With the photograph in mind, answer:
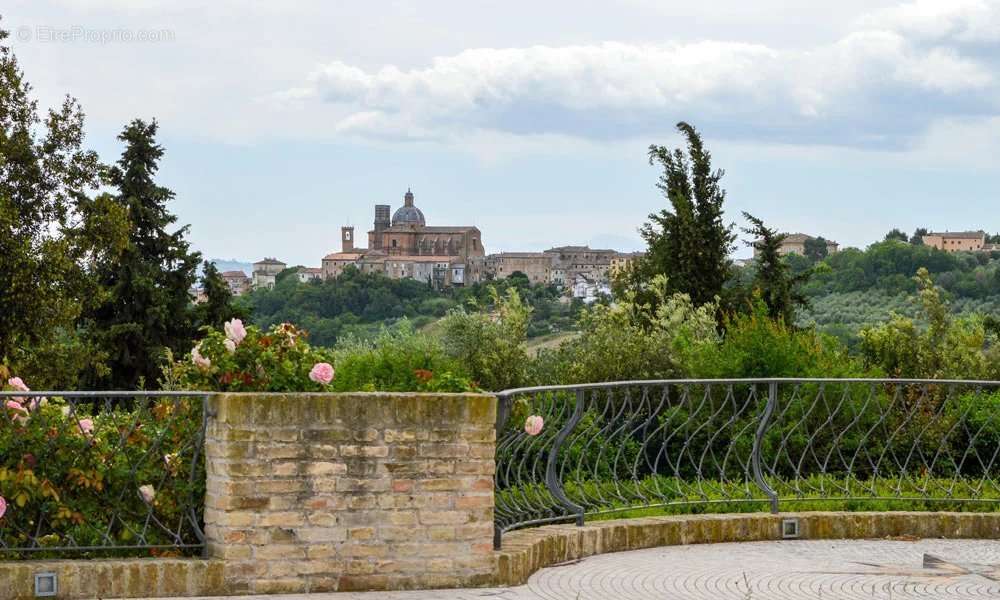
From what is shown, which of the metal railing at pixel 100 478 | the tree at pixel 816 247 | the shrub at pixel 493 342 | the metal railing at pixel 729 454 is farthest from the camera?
the tree at pixel 816 247

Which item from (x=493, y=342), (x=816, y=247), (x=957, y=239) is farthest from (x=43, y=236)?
(x=957, y=239)

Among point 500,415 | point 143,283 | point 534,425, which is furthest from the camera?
point 143,283

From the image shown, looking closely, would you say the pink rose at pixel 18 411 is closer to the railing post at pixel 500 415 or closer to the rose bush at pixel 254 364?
the rose bush at pixel 254 364

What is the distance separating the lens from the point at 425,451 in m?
7.46

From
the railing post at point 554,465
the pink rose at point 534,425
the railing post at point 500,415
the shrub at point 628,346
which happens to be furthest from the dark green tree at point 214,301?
the railing post at point 500,415

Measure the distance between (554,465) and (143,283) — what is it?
113 ft

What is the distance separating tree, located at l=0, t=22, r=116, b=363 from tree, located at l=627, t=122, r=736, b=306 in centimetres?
1300

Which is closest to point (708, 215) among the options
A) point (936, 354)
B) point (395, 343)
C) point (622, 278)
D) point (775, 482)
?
point (622, 278)

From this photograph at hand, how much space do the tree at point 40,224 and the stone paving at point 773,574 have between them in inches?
974

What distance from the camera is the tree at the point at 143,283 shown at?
137 feet

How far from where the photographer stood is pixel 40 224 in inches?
1387

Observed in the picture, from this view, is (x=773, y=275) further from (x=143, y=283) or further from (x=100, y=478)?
(x=100, y=478)

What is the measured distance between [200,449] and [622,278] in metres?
25.4

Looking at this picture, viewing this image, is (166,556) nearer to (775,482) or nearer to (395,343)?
(775,482)
